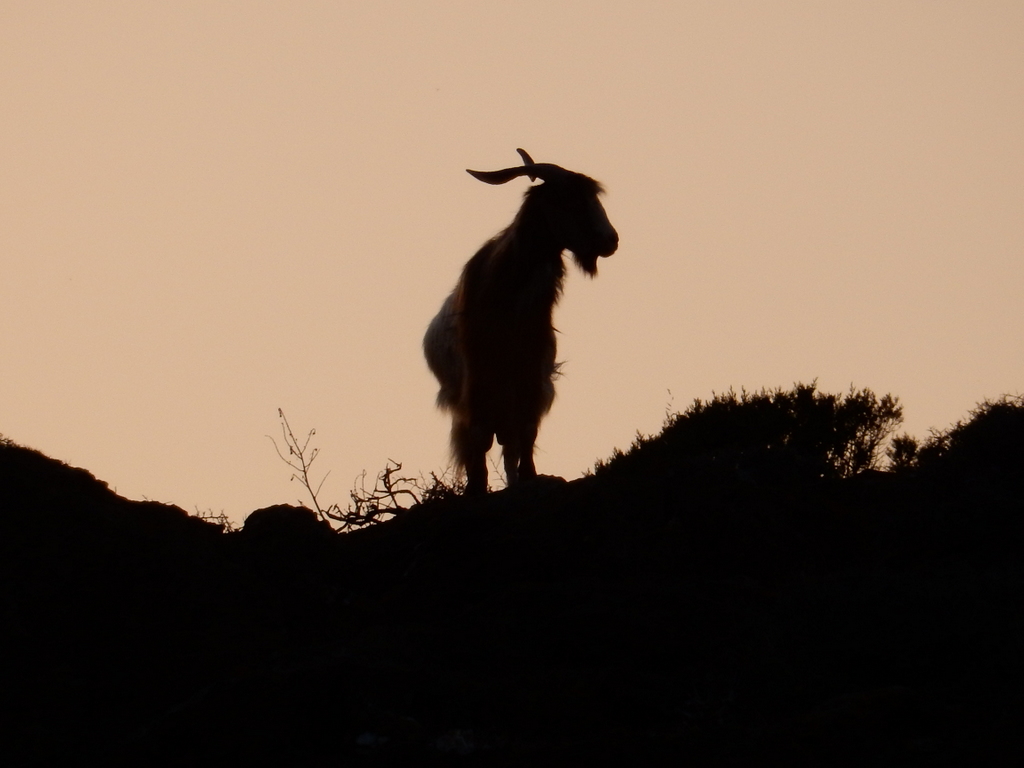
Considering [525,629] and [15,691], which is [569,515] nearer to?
[525,629]

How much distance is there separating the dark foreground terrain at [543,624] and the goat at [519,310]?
76.9 inches

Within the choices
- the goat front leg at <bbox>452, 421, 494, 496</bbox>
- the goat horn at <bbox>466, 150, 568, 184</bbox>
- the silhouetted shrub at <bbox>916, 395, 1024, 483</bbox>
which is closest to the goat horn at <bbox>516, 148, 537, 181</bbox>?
the goat horn at <bbox>466, 150, 568, 184</bbox>

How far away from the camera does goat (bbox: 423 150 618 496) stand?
9.11m

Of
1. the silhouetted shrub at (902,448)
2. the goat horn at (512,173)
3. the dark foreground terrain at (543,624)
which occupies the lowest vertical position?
the dark foreground terrain at (543,624)

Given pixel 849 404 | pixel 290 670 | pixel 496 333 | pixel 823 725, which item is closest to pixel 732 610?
pixel 823 725

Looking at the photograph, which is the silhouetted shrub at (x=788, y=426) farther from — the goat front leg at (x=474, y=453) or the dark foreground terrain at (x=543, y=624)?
the dark foreground terrain at (x=543, y=624)

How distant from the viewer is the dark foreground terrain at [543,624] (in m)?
4.58

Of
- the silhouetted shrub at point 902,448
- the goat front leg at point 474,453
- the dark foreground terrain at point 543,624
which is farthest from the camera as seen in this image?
the silhouetted shrub at point 902,448

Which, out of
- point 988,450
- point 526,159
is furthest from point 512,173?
point 988,450

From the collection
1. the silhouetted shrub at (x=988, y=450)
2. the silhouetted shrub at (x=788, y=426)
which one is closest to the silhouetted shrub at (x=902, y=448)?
the silhouetted shrub at (x=788, y=426)

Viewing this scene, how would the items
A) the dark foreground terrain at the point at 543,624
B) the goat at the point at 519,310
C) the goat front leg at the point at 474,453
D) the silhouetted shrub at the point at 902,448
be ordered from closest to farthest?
the dark foreground terrain at the point at 543,624
the goat at the point at 519,310
the goat front leg at the point at 474,453
the silhouetted shrub at the point at 902,448

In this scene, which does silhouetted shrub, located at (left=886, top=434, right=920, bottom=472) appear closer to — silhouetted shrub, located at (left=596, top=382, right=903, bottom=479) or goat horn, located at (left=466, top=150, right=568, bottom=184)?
silhouetted shrub, located at (left=596, top=382, right=903, bottom=479)

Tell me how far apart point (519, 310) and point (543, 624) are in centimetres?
397

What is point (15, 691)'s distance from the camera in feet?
16.9
